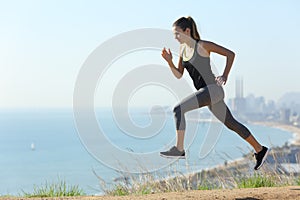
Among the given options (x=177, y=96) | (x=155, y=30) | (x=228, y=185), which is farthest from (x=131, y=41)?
(x=228, y=185)

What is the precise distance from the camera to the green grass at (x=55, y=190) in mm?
6057

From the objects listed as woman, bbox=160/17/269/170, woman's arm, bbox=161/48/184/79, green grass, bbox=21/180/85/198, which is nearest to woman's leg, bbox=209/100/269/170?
woman, bbox=160/17/269/170

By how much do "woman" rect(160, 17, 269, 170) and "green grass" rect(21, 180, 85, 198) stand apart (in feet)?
4.88

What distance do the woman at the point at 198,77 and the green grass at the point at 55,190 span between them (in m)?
1.49

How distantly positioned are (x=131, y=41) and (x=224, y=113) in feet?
6.20

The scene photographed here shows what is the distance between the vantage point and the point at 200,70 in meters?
5.34

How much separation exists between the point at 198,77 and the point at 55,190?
94.5 inches

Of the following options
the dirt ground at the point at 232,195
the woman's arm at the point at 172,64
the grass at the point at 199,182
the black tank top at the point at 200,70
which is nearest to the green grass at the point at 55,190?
the grass at the point at 199,182

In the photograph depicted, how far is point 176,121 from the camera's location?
532cm

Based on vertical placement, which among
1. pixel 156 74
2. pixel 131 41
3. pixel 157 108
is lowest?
pixel 157 108

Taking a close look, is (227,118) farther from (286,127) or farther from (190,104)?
(286,127)

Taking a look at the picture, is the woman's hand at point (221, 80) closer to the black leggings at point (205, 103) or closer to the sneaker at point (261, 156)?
the black leggings at point (205, 103)

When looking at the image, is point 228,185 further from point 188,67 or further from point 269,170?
point 188,67

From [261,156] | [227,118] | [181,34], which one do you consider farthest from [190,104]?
[261,156]
